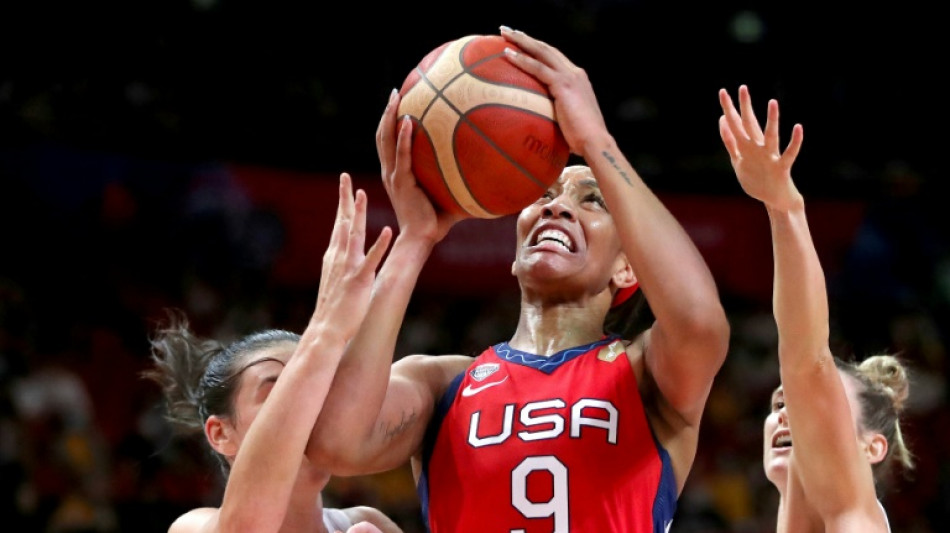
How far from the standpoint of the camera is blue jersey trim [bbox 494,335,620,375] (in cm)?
305

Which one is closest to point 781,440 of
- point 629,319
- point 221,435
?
point 629,319

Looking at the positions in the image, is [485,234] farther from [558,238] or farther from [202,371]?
[558,238]

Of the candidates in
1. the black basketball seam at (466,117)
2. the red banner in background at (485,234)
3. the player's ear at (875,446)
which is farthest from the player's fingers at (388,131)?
the red banner in background at (485,234)

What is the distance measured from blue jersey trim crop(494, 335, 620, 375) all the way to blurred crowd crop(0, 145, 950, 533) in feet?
10.4

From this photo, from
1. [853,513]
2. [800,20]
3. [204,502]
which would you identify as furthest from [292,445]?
[800,20]

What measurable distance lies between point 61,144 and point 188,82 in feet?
4.01

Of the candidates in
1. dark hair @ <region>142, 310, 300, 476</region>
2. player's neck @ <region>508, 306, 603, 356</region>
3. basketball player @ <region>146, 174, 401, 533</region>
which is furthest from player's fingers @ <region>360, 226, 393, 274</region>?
dark hair @ <region>142, 310, 300, 476</region>

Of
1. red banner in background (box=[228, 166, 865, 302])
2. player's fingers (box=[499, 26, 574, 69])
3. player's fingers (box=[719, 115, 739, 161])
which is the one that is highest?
red banner in background (box=[228, 166, 865, 302])

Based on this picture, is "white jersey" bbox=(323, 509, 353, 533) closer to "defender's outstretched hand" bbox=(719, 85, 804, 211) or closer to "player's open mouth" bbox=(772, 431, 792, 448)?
"player's open mouth" bbox=(772, 431, 792, 448)

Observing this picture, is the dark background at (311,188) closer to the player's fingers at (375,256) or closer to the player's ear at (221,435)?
the player's ear at (221,435)

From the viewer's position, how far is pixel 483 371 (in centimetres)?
309

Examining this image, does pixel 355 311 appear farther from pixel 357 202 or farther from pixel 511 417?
pixel 511 417

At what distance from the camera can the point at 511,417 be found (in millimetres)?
2920

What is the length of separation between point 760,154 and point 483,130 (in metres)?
0.66
